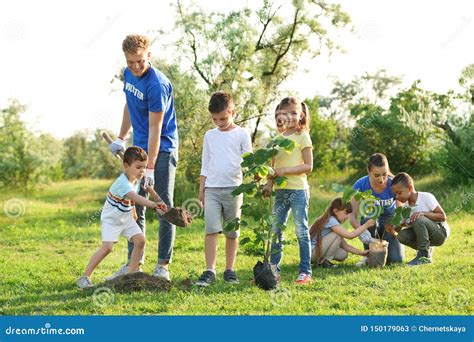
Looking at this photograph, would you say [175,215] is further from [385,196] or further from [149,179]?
[385,196]

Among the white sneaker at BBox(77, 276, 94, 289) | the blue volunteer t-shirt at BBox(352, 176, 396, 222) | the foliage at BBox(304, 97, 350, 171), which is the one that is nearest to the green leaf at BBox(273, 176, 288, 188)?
the blue volunteer t-shirt at BBox(352, 176, 396, 222)

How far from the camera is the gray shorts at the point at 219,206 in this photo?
5840 mm

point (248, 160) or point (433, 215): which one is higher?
point (248, 160)

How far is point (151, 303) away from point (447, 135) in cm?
1188

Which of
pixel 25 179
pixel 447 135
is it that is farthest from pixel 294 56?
pixel 25 179

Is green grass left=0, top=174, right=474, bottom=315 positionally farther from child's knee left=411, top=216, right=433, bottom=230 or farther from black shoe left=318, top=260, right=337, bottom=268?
child's knee left=411, top=216, right=433, bottom=230

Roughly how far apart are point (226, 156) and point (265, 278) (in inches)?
43.4

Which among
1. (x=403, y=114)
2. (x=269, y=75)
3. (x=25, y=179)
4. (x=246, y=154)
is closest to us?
(x=246, y=154)

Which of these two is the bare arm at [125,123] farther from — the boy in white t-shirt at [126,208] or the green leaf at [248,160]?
the green leaf at [248,160]

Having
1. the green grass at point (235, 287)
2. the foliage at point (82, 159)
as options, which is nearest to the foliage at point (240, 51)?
the green grass at point (235, 287)

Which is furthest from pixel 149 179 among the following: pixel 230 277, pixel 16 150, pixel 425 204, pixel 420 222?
pixel 16 150

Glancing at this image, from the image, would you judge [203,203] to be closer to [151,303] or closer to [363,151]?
[151,303]

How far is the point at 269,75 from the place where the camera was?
15578mm

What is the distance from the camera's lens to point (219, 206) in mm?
5871
